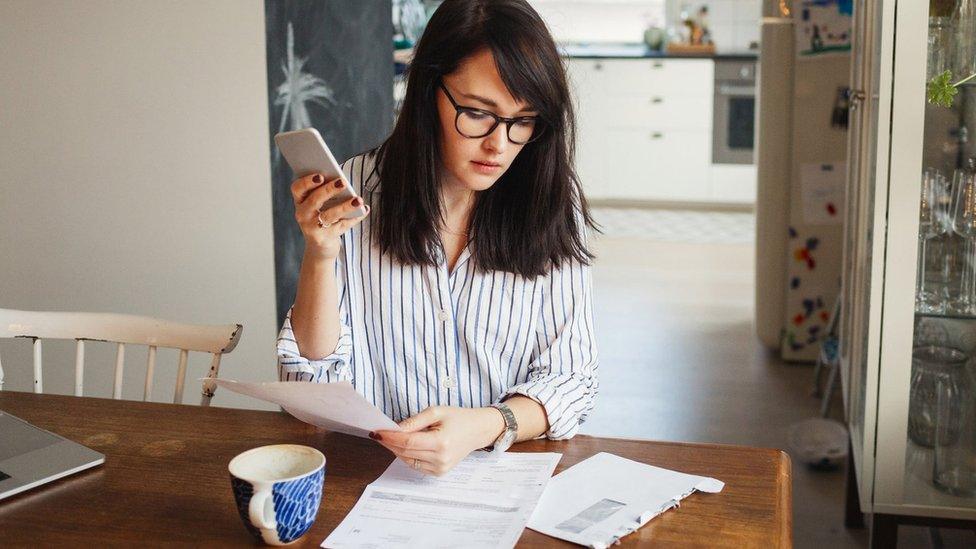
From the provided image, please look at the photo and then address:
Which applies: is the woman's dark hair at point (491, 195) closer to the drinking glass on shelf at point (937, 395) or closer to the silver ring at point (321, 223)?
the silver ring at point (321, 223)

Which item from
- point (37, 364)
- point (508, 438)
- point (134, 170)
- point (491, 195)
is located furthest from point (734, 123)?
point (508, 438)

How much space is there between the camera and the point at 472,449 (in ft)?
4.14

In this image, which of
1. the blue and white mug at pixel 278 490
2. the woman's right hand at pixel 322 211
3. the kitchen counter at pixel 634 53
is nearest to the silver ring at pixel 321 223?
the woman's right hand at pixel 322 211

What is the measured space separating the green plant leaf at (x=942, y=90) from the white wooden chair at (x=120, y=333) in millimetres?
1413

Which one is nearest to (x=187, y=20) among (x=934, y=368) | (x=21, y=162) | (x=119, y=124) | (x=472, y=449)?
(x=119, y=124)

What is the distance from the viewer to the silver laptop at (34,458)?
124cm

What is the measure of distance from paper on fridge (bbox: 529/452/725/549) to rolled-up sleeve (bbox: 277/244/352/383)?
0.37 metres

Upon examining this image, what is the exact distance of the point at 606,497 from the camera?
1.18 meters

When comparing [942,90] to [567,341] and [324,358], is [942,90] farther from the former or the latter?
[324,358]

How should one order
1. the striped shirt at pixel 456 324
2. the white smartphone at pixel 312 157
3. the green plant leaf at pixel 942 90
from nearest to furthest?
the white smartphone at pixel 312 157
the striped shirt at pixel 456 324
the green plant leaf at pixel 942 90

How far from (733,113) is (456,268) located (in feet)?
18.9

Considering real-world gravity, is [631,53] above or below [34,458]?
above

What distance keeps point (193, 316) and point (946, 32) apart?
1764mm


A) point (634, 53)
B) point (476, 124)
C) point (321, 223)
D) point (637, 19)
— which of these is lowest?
point (321, 223)
